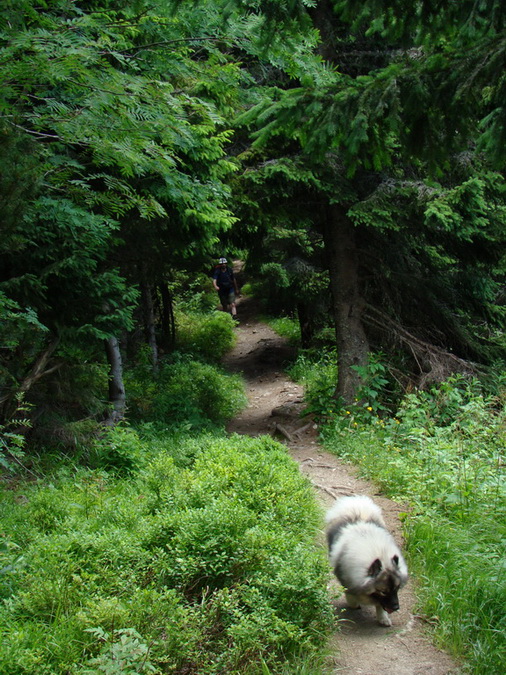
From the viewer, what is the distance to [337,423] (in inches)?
418

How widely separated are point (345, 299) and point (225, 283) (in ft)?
30.0

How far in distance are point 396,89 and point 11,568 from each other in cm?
425

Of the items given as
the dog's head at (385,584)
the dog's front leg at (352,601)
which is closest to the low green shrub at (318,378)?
the dog's front leg at (352,601)

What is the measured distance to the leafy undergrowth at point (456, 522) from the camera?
4430 mm

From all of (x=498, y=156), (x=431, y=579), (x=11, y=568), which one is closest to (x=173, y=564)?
(x=11, y=568)

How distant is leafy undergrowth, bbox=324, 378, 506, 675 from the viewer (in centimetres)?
443

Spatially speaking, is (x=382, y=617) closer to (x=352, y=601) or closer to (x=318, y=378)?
(x=352, y=601)

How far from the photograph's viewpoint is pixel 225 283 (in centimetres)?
2036

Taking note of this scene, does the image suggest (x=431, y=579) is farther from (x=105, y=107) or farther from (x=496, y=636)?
(x=105, y=107)

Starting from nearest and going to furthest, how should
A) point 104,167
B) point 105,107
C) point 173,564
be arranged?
point 173,564 < point 105,107 < point 104,167

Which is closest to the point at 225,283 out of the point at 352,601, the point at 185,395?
the point at 185,395

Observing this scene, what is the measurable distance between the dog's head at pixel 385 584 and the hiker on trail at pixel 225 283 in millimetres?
14729

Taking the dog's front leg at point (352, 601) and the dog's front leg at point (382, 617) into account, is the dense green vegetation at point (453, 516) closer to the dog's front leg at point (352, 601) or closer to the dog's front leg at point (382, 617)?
the dog's front leg at point (382, 617)

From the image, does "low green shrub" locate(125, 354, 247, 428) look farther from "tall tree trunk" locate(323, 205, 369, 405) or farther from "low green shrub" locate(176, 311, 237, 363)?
"low green shrub" locate(176, 311, 237, 363)
